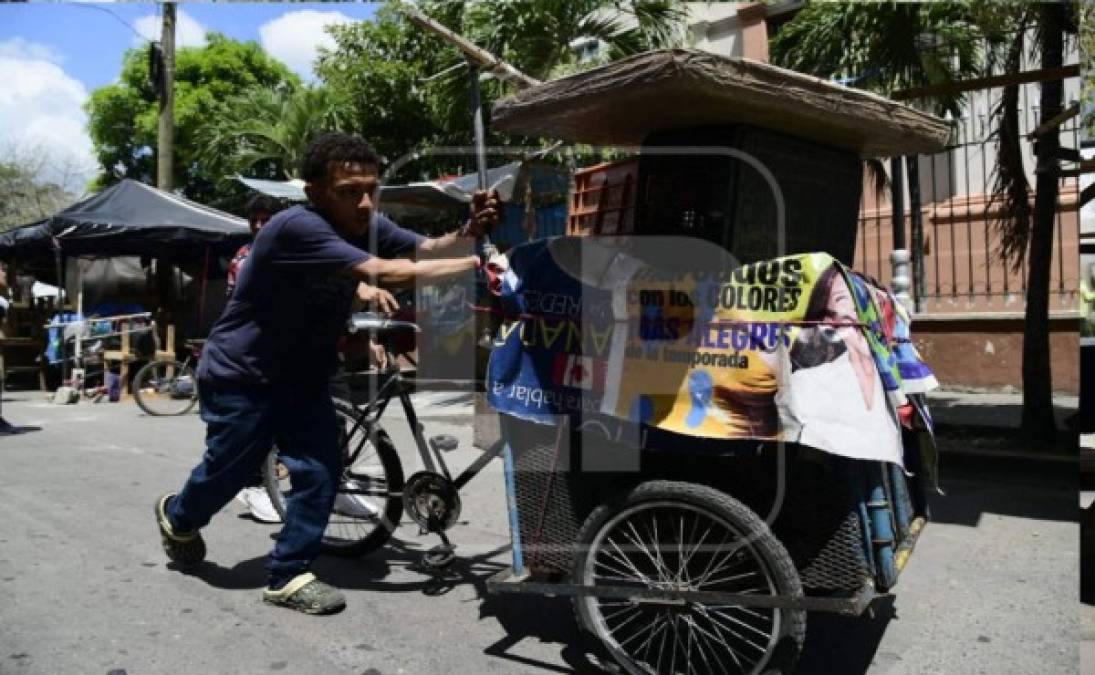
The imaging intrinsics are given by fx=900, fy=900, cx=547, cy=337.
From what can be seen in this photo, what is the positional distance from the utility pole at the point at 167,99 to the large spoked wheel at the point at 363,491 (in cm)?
1132

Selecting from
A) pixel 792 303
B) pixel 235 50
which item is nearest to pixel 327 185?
pixel 792 303

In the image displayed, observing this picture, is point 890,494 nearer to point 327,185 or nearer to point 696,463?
point 696,463

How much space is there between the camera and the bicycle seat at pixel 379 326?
422 cm

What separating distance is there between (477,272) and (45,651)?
2121 millimetres

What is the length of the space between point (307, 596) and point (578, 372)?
1522mm

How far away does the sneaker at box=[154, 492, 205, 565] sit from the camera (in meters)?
4.12

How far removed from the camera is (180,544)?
4.14 m

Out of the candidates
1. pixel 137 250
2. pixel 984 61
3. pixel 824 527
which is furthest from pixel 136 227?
pixel 824 527

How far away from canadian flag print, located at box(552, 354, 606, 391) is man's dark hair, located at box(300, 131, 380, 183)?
1232mm

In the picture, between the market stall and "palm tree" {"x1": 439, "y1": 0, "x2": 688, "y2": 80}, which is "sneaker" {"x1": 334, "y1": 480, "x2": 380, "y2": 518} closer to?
"palm tree" {"x1": 439, "y1": 0, "x2": 688, "y2": 80}

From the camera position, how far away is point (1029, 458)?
21.8 ft

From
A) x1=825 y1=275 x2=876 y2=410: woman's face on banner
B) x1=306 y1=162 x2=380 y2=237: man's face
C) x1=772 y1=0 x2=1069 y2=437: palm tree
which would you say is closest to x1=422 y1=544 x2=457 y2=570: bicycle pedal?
x1=306 y1=162 x2=380 y2=237: man's face

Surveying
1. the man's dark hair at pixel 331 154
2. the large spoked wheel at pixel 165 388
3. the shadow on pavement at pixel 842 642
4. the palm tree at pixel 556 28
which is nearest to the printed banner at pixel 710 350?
the shadow on pavement at pixel 842 642

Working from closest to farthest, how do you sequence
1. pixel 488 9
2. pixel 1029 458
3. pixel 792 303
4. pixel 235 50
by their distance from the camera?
pixel 792 303
pixel 1029 458
pixel 488 9
pixel 235 50
